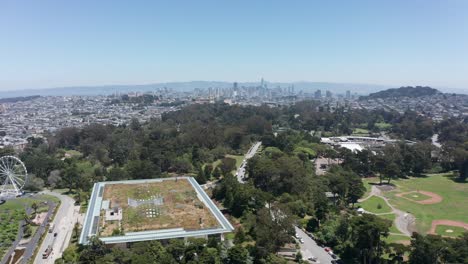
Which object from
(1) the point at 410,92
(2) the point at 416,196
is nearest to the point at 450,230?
(2) the point at 416,196

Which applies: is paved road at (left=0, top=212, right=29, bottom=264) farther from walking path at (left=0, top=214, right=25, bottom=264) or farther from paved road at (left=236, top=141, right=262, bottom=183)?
paved road at (left=236, top=141, right=262, bottom=183)

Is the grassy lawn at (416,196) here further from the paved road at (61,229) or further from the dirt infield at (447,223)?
the paved road at (61,229)

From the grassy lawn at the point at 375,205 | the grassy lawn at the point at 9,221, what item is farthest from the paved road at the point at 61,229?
the grassy lawn at the point at 375,205

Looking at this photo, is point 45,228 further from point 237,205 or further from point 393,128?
point 393,128

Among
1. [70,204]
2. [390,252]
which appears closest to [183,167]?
[70,204]

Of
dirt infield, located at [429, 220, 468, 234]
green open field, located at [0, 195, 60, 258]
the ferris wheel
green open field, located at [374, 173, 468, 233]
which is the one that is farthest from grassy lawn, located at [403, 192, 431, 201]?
the ferris wheel
